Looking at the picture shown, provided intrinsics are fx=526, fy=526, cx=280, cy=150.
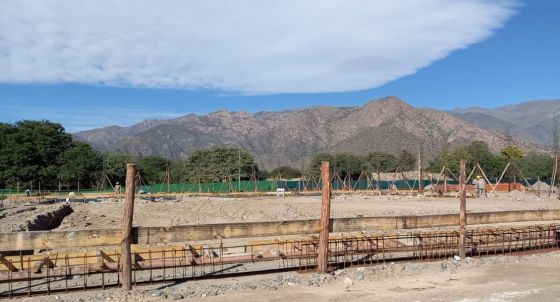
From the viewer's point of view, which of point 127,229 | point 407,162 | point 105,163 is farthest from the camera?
point 407,162

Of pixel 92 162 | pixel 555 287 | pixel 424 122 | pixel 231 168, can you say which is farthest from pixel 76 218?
pixel 424 122

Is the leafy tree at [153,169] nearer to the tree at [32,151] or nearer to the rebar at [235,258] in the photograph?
the tree at [32,151]

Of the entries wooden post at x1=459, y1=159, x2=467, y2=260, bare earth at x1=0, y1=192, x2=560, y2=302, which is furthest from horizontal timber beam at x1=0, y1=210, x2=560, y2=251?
bare earth at x1=0, y1=192, x2=560, y2=302

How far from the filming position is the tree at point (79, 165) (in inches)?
2998

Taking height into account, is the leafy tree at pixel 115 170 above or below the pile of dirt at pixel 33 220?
above

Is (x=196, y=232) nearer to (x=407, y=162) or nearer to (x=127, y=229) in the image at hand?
(x=127, y=229)

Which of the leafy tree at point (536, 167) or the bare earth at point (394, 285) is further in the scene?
the leafy tree at point (536, 167)

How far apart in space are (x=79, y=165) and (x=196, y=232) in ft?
237

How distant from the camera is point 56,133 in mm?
82312

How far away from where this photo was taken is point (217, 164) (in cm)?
9581

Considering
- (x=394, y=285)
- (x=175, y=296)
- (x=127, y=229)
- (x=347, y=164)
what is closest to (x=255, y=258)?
(x=175, y=296)

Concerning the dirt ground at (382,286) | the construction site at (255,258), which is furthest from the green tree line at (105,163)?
the dirt ground at (382,286)

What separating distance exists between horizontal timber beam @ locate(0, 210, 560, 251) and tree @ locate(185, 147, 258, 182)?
75.3 m

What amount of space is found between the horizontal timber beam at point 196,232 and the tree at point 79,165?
220 feet
